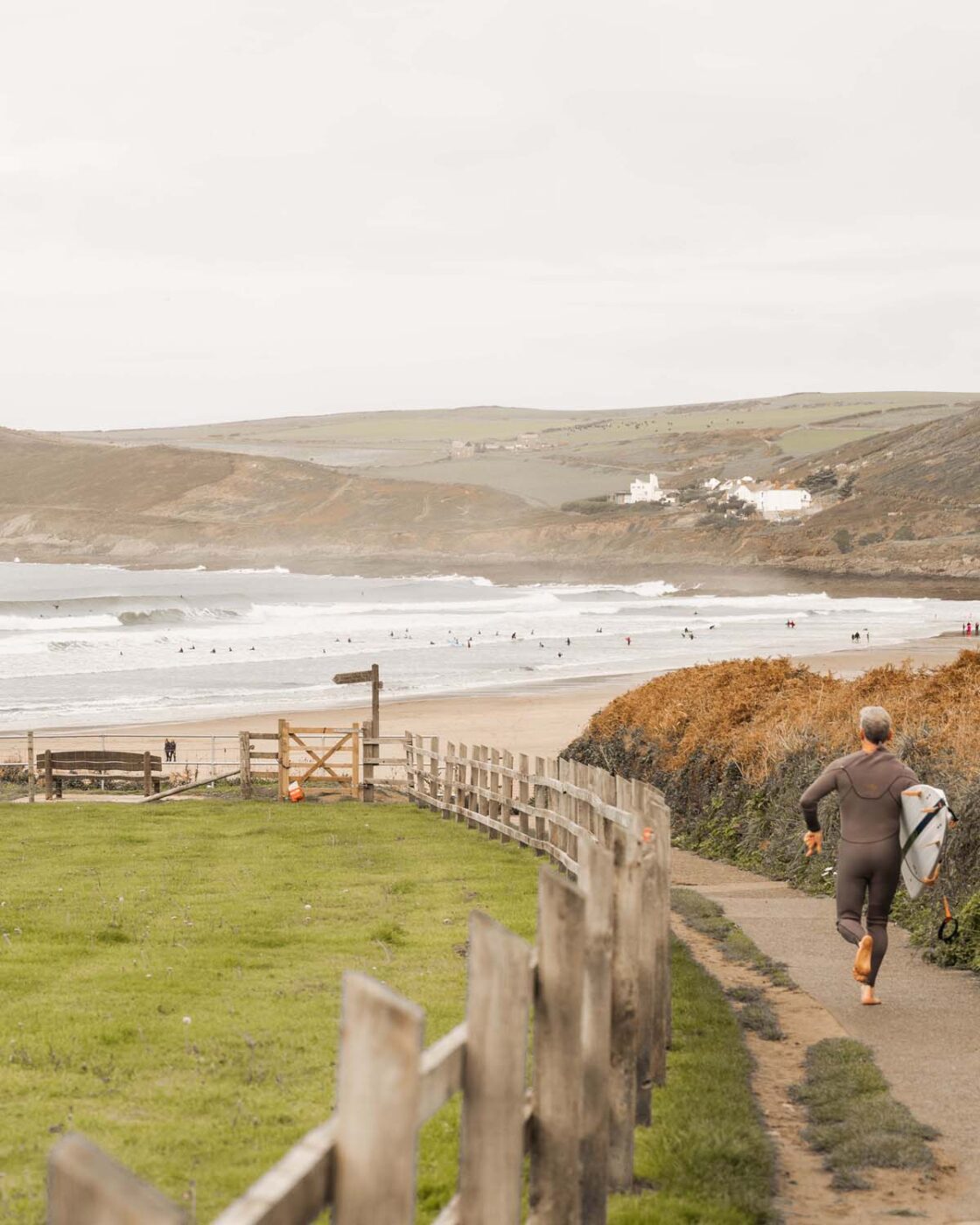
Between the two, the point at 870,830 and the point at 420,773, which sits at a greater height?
the point at 870,830

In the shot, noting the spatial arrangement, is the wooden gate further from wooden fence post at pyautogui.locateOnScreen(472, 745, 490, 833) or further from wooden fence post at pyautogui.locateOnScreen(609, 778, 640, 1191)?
wooden fence post at pyautogui.locateOnScreen(609, 778, 640, 1191)

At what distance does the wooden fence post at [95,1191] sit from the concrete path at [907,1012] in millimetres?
4648

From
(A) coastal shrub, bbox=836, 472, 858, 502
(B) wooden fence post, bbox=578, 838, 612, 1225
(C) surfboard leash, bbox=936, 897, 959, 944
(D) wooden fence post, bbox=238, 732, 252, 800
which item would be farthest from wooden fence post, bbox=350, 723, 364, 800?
(A) coastal shrub, bbox=836, 472, 858, 502

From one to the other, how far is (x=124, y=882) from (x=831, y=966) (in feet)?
22.5

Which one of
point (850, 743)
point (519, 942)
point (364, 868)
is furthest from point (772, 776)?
point (519, 942)

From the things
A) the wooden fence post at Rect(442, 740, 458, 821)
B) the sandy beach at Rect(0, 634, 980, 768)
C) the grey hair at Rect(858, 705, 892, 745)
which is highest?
the grey hair at Rect(858, 705, 892, 745)

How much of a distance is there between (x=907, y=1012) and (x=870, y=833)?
118 cm

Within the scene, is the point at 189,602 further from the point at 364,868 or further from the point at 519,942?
the point at 519,942

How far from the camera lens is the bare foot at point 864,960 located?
904cm

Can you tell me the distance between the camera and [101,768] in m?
26.8

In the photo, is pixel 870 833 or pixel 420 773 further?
pixel 420 773

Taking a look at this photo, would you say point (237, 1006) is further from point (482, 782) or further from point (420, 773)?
point (420, 773)

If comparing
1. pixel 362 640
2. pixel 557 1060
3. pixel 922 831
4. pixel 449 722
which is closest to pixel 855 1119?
pixel 922 831

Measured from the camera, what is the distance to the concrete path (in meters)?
6.89
